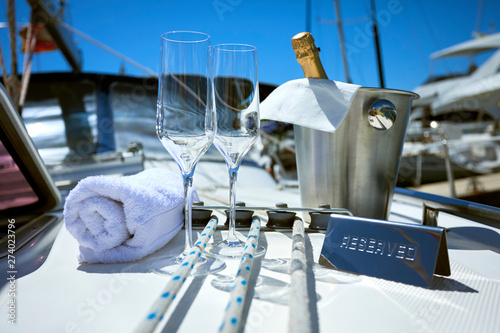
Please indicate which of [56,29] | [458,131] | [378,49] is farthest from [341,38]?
[56,29]

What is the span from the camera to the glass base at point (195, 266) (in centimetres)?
44

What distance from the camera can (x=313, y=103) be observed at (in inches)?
25.5

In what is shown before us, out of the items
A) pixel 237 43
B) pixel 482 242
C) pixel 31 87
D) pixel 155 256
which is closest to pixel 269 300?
pixel 155 256

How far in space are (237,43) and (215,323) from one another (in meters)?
0.36

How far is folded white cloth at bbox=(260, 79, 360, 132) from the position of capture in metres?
0.63

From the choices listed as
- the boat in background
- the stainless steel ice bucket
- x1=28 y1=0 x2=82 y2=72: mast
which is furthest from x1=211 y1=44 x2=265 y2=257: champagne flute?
x1=28 y1=0 x2=82 y2=72: mast

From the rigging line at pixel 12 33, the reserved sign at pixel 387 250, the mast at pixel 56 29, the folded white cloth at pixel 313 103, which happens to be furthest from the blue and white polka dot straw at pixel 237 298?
the mast at pixel 56 29

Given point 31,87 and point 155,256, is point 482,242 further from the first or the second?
point 31,87

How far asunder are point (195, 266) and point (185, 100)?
0.71 ft

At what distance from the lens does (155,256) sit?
517 mm

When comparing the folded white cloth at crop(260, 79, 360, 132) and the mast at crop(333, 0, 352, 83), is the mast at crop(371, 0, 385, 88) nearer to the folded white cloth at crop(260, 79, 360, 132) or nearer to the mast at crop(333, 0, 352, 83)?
the mast at crop(333, 0, 352, 83)

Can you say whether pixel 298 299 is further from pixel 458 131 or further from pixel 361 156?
pixel 458 131

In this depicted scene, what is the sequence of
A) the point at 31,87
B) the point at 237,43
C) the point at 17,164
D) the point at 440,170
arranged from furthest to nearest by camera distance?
the point at 440,170 < the point at 31,87 < the point at 17,164 < the point at 237,43

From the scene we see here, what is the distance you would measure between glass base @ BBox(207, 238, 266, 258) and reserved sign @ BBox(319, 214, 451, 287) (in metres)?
0.10
